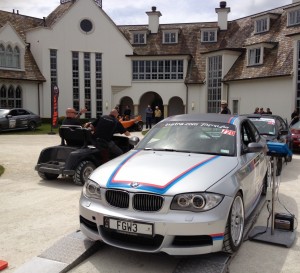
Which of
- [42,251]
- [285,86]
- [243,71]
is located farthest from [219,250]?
[243,71]

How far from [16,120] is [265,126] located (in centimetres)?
1681

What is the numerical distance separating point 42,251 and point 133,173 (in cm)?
156

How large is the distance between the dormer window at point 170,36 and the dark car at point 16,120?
16402 mm

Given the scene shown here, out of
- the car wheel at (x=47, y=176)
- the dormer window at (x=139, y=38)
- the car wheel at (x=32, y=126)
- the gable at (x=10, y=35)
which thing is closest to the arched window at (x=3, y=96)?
the gable at (x=10, y=35)

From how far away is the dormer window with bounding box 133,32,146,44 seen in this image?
3516 centimetres

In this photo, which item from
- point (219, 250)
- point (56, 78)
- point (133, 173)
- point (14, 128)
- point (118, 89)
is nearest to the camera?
point (219, 250)

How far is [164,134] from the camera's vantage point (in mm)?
5656

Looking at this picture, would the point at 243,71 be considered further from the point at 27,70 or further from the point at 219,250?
the point at 219,250

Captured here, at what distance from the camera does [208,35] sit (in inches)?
1342

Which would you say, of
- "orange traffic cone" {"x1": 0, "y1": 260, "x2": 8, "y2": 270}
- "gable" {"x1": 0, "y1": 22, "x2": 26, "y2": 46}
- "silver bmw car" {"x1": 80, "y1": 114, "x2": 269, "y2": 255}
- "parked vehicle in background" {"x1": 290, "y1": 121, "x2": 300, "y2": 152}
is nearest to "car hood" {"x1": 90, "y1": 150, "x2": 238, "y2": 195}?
"silver bmw car" {"x1": 80, "y1": 114, "x2": 269, "y2": 255}

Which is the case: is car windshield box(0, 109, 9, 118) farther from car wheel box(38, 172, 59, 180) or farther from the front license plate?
the front license plate

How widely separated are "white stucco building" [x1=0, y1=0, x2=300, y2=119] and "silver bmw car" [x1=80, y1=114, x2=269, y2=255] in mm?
22437

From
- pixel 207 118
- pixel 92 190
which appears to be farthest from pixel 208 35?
pixel 92 190

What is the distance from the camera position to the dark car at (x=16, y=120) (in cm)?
2198
